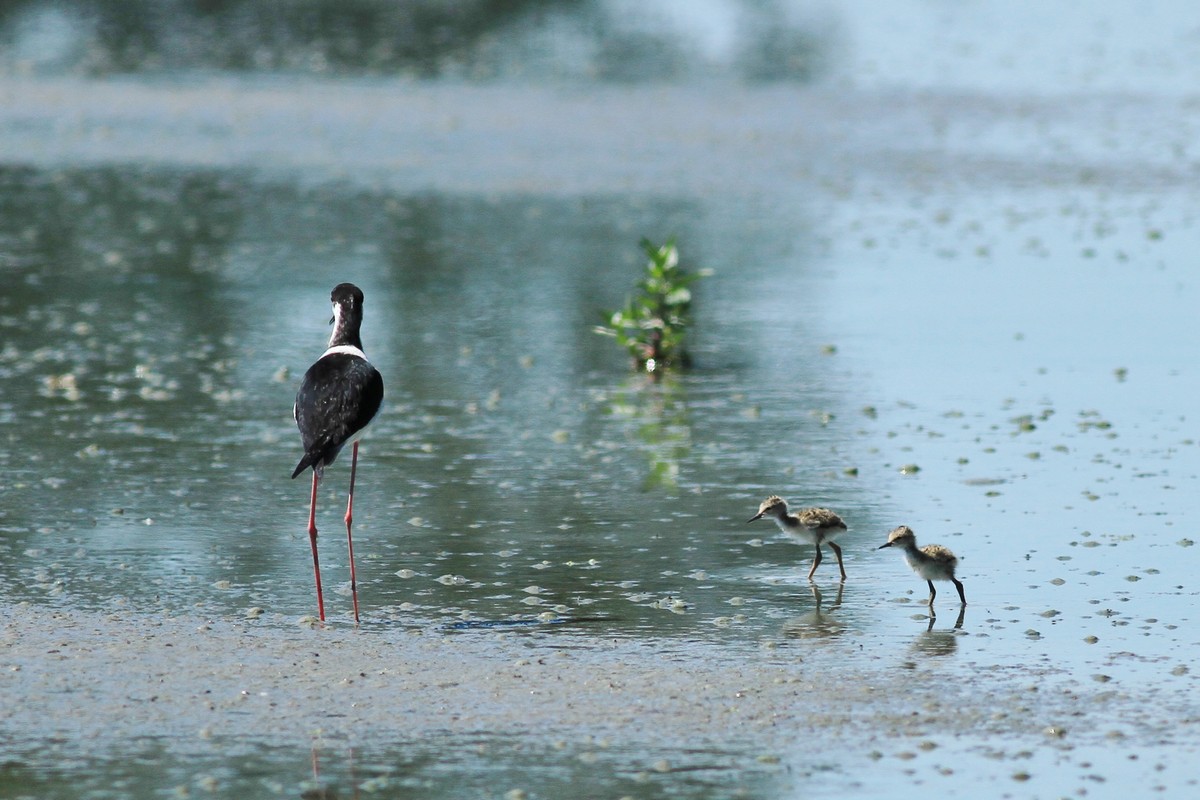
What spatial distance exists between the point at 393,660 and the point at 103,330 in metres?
8.85

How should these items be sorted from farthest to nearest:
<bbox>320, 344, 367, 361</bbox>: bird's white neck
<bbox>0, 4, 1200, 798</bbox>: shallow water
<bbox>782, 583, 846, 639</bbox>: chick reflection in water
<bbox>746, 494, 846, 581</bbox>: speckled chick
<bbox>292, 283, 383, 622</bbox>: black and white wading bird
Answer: <bbox>320, 344, 367, 361</bbox>: bird's white neck
<bbox>746, 494, 846, 581</bbox>: speckled chick
<bbox>292, 283, 383, 622</bbox>: black and white wading bird
<bbox>782, 583, 846, 639</bbox>: chick reflection in water
<bbox>0, 4, 1200, 798</bbox>: shallow water

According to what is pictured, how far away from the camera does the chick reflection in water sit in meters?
9.44

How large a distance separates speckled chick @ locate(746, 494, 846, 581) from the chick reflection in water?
57 cm

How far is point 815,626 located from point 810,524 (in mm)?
949

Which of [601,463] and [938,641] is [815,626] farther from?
[601,463]

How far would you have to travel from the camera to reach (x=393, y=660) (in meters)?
8.99

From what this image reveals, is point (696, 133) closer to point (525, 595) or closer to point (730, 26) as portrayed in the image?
point (730, 26)

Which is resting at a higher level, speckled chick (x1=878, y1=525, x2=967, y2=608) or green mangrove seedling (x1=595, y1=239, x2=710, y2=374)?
green mangrove seedling (x1=595, y1=239, x2=710, y2=374)

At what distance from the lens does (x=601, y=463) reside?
509 inches

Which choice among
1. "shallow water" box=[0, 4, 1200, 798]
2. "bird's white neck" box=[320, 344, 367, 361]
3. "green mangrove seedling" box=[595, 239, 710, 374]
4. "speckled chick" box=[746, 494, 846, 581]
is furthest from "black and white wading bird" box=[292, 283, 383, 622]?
"green mangrove seedling" box=[595, 239, 710, 374]

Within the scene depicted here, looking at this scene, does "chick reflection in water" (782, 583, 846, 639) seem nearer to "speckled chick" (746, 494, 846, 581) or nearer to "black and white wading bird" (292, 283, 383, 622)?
"speckled chick" (746, 494, 846, 581)

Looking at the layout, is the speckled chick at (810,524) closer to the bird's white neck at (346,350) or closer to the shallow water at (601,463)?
the shallow water at (601,463)

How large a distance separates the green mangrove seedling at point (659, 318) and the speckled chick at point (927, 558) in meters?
5.78

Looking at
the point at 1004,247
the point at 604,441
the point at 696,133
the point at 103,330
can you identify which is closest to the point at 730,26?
the point at 696,133
